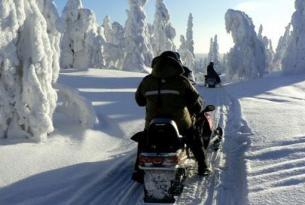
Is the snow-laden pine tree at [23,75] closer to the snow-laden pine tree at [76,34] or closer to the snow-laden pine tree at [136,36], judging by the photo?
the snow-laden pine tree at [76,34]

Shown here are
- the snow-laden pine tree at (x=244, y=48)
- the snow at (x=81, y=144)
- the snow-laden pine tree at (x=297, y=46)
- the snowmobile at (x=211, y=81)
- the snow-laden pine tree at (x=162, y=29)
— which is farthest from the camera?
the snow-laden pine tree at (x=162, y=29)

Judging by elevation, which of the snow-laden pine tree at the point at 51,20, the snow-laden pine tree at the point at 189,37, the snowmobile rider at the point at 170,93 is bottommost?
the snowmobile rider at the point at 170,93

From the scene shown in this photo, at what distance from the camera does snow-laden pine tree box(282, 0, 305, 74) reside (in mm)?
39469

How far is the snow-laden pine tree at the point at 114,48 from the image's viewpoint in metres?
55.8

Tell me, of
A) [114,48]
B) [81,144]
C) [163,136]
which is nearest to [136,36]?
[114,48]

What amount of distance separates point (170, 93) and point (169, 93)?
1 centimetres

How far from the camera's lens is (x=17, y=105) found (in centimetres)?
816

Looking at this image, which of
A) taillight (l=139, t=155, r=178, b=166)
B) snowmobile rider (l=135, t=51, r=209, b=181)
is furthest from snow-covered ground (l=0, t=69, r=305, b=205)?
snowmobile rider (l=135, t=51, r=209, b=181)

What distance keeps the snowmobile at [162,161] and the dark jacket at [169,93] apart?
11.8 inches

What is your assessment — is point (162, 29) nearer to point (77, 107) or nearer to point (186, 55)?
point (186, 55)

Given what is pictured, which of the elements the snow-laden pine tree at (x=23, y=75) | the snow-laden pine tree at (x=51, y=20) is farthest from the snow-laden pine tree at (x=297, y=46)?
the snow-laden pine tree at (x=23, y=75)

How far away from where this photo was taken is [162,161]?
571 cm

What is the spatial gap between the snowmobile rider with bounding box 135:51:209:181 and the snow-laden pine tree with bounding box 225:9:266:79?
3804cm

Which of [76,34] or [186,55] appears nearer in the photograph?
[76,34]
